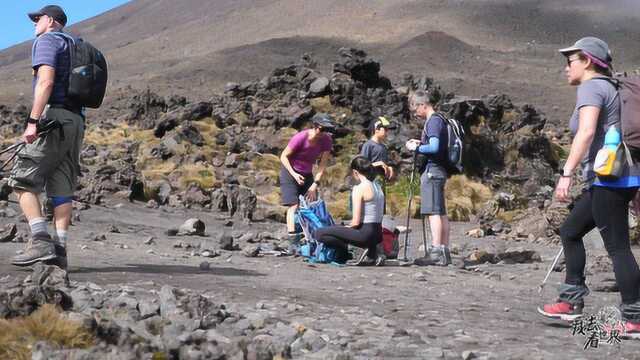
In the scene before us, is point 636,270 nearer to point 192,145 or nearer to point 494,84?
point 192,145

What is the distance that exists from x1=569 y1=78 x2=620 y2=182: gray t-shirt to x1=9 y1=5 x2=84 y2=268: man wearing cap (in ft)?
10.9

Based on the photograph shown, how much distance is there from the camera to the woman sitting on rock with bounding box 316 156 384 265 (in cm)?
928

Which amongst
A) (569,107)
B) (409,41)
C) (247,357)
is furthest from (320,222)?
(409,41)

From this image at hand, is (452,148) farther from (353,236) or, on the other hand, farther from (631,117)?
(631,117)

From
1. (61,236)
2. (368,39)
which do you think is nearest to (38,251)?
(61,236)

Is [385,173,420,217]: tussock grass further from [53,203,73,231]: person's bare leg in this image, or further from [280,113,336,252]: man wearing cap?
[53,203,73,231]: person's bare leg

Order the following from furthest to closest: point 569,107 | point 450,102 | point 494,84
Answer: point 494,84
point 569,107
point 450,102

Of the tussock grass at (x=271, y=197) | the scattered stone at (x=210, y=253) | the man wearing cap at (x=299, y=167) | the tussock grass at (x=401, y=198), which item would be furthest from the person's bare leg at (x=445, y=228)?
the tussock grass at (x=271, y=197)

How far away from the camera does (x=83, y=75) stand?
23.0 ft

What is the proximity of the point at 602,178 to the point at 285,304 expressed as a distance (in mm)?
2007

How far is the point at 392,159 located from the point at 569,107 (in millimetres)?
28594

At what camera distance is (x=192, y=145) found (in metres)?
21.3

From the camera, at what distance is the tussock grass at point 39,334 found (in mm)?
4316

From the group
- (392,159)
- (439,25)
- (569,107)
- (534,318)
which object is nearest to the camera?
(534,318)
